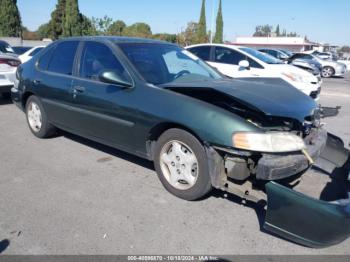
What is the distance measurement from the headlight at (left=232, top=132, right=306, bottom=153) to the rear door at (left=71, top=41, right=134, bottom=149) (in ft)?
4.40

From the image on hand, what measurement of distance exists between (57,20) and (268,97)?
5173 centimetres

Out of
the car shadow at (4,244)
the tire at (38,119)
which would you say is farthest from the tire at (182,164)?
the tire at (38,119)

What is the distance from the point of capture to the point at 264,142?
10.1 ft

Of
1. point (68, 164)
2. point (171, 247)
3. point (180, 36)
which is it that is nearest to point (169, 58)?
point (68, 164)

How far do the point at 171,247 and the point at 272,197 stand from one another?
0.91 meters

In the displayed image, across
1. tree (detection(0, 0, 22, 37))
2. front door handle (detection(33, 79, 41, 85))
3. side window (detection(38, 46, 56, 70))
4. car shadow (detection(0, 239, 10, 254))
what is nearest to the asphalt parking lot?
car shadow (detection(0, 239, 10, 254))

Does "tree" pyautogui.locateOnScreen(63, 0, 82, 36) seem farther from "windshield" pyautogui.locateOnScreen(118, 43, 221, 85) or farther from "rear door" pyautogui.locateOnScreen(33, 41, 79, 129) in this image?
"windshield" pyautogui.locateOnScreen(118, 43, 221, 85)

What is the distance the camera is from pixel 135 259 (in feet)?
9.02

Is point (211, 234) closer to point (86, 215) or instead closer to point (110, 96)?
point (86, 215)

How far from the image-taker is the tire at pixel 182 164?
11.2 feet

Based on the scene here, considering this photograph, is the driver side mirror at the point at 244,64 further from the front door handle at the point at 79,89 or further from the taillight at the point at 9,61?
the taillight at the point at 9,61

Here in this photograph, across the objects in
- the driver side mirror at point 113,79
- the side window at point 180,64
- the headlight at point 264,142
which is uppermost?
the side window at point 180,64

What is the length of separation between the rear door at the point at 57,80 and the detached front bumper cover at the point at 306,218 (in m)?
3.03

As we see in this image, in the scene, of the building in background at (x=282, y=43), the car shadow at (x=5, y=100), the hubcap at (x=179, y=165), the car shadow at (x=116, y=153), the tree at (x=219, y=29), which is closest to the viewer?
the hubcap at (x=179, y=165)
